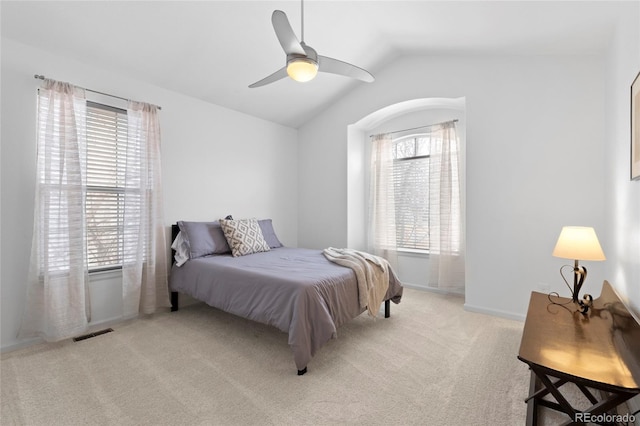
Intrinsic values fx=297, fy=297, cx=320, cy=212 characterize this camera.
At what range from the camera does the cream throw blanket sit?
8.91ft

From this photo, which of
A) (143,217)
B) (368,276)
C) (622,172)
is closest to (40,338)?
(143,217)

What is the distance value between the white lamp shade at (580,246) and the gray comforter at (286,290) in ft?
4.92

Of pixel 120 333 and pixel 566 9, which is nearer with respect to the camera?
pixel 566 9

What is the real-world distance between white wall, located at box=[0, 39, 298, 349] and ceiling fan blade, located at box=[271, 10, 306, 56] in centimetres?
→ 220

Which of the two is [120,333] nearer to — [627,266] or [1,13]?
[1,13]

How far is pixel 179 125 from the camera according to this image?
361cm

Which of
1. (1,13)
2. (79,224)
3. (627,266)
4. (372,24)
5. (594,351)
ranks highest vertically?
(372,24)

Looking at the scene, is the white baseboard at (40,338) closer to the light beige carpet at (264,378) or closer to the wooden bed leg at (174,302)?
the light beige carpet at (264,378)

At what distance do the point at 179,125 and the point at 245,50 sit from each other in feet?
4.00

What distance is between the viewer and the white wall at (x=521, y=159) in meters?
2.79

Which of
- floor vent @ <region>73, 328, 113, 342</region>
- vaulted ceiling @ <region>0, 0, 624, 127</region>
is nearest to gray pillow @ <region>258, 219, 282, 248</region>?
vaulted ceiling @ <region>0, 0, 624, 127</region>

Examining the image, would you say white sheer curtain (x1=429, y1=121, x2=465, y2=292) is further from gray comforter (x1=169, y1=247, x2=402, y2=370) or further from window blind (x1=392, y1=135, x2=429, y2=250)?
gray comforter (x1=169, y1=247, x2=402, y2=370)

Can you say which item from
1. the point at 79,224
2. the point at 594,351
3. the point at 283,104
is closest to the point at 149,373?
the point at 79,224

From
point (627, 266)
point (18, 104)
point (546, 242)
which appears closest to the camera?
point (627, 266)
